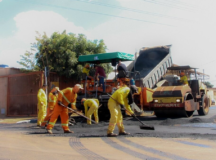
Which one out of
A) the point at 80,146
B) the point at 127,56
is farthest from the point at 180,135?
the point at 127,56

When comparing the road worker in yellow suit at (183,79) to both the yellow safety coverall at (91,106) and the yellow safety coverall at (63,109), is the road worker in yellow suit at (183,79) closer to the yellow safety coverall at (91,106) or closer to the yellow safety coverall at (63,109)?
the yellow safety coverall at (91,106)

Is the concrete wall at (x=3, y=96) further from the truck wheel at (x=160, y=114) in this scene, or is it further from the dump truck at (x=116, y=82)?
the truck wheel at (x=160, y=114)

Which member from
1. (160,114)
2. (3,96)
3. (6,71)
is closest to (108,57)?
(160,114)

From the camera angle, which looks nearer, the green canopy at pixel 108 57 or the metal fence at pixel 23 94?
the green canopy at pixel 108 57

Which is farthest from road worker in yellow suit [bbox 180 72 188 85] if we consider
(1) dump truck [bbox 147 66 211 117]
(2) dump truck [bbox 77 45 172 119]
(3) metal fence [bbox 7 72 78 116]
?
(3) metal fence [bbox 7 72 78 116]

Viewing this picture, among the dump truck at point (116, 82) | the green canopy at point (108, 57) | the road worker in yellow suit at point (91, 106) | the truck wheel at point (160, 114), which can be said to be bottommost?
the truck wheel at point (160, 114)

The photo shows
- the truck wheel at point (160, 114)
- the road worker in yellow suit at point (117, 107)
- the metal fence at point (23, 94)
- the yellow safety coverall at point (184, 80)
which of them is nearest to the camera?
the road worker in yellow suit at point (117, 107)

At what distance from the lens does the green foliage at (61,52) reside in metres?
15.1

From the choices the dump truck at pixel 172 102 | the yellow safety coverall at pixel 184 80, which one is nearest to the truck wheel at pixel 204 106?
the dump truck at pixel 172 102

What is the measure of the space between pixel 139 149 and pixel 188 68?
8.27 m

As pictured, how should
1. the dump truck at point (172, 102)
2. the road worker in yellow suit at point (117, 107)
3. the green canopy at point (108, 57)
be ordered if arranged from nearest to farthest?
1. the road worker in yellow suit at point (117, 107)
2. the dump truck at point (172, 102)
3. the green canopy at point (108, 57)

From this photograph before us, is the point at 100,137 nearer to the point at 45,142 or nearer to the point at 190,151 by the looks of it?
the point at 45,142

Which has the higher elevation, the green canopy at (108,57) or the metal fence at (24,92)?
the green canopy at (108,57)

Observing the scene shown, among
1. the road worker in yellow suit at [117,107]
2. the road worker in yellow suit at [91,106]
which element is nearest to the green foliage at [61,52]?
the road worker in yellow suit at [91,106]
